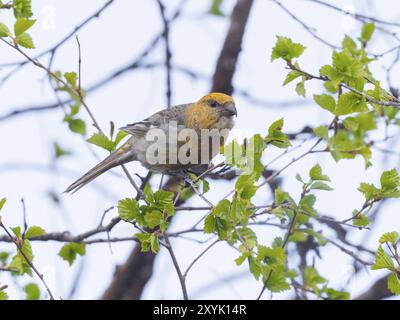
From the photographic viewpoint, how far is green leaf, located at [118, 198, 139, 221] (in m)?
4.27

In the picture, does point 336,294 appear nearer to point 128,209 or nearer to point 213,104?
point 128,209

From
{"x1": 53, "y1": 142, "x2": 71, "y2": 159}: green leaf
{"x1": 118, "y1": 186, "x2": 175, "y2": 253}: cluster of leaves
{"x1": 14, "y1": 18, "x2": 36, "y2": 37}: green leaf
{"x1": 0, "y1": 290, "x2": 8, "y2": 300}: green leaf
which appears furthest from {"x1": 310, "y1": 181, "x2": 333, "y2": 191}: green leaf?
{"x1": 53, "y1": 142, "x2": 71, "y2": 159}: green leaf

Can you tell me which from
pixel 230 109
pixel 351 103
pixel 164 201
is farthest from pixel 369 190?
pixel 230 109

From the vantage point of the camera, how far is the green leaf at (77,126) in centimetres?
601

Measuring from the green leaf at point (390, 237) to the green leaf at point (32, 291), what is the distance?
8.92ft

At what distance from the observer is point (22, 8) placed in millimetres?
4809

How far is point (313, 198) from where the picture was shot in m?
4.56

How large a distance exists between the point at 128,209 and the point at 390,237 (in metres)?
1.55

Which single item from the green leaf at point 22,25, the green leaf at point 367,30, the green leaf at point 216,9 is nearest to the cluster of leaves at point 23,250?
the green leaf at point 22,25

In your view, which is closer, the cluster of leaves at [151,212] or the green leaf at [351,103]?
the cluster of leaves at [151,212]

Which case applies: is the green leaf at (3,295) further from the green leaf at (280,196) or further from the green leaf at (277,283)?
the green leaf at (280,196)

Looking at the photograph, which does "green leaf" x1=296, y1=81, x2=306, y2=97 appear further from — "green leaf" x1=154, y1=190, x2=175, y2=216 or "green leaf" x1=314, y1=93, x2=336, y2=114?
"green leaf" x1=154, y1=190, x2=175, y2=216

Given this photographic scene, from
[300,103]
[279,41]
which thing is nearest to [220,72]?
[300,103]
